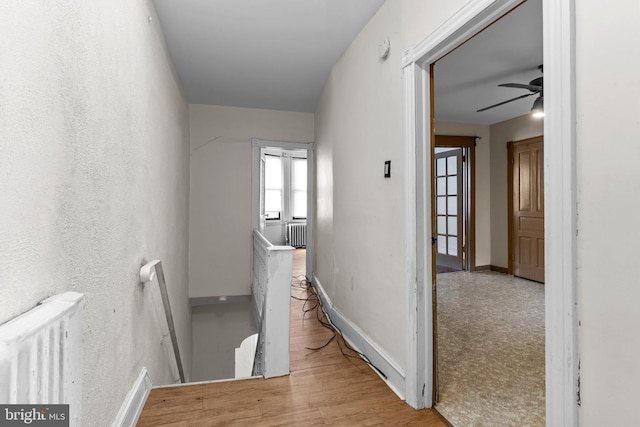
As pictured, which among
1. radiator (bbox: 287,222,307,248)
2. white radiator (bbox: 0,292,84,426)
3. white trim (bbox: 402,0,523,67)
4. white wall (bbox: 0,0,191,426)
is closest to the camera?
white radiator (bbox: 0,292,84,426)

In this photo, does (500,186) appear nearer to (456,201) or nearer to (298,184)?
(456,201)

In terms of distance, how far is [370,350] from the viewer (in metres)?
2.30

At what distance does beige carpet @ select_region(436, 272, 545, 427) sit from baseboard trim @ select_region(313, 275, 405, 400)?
252 millimetres

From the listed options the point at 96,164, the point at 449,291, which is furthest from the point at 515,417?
the point at 449,291

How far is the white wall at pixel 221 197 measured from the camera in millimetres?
4348

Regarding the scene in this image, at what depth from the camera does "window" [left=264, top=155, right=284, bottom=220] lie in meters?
7.61

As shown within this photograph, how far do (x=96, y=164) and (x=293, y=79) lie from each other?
105 inches

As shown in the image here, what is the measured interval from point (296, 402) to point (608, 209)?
1725 mm

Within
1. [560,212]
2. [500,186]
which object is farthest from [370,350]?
[500,186]

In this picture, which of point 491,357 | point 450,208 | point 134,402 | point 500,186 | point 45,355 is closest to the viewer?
point 45,355

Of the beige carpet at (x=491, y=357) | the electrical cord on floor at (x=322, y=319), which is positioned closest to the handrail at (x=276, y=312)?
the electrical cord on floor at (x=322, y=319)

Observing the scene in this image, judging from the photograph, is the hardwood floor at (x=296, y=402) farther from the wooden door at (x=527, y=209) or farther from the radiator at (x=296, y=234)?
the radiator at (x=296, y=234)

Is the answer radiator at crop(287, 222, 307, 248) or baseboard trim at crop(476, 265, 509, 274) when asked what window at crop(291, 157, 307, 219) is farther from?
baseboard trim at crop(476, 265, 509, 274)

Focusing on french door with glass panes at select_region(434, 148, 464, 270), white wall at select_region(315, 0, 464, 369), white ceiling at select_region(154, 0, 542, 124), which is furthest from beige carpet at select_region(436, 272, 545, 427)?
white ceiling at select_region(154, 0, 542, 124)
